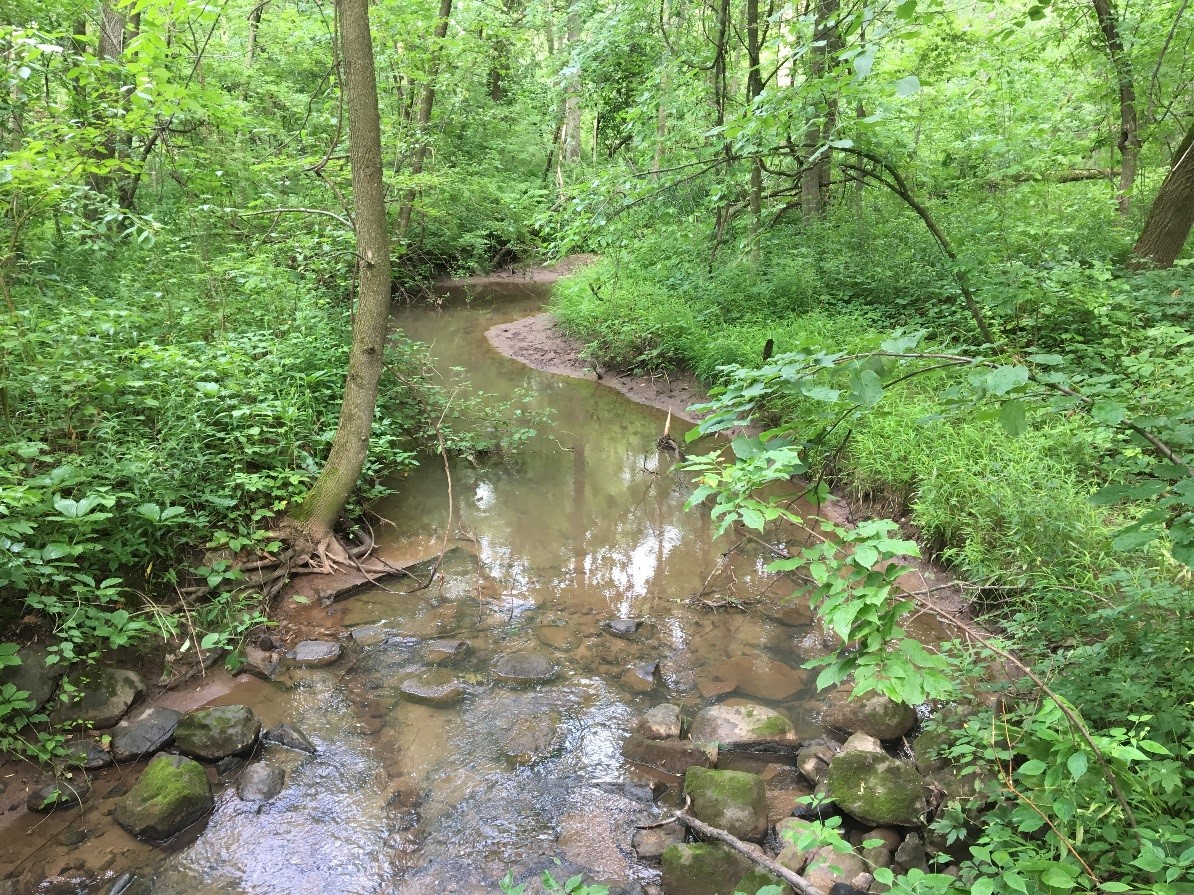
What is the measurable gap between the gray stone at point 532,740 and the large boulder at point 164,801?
1797mm

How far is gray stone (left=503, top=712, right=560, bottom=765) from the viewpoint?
14.3 ft

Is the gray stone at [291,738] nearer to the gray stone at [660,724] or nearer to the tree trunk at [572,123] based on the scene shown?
the gray stone at [660,724]

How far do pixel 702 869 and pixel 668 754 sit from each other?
3.03 ft

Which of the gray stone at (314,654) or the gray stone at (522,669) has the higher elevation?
the gray stone at (314,654)

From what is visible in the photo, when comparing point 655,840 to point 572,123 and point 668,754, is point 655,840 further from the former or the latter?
point 572,123

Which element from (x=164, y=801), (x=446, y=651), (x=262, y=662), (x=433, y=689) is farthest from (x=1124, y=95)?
(x=164, y=801)

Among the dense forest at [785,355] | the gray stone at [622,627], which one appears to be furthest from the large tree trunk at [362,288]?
the gray stone at [622,627]

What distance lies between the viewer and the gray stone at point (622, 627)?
564 centimetres

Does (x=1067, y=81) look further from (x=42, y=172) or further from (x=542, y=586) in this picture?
(x=42, y=172)

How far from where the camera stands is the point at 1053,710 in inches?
102

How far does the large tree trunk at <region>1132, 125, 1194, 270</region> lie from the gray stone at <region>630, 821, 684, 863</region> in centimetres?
888

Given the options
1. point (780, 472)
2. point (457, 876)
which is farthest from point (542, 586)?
point (780, 472)

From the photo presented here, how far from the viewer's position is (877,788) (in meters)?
3.65

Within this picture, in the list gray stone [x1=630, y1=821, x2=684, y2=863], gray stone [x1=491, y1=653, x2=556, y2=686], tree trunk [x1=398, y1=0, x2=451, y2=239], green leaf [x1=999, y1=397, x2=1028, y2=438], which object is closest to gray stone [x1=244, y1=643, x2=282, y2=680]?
gray stone [x1=491, y1=653, x2=556, y2=686]
